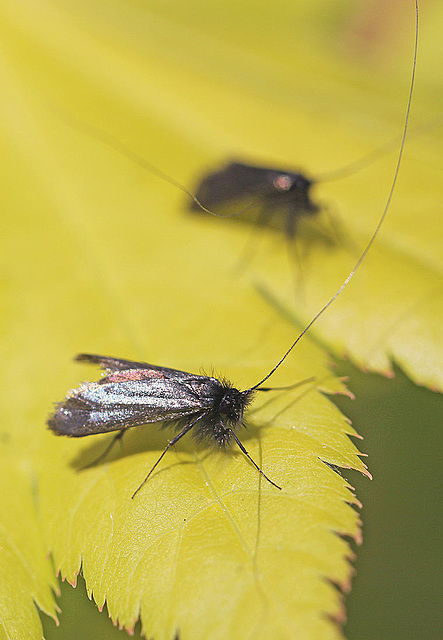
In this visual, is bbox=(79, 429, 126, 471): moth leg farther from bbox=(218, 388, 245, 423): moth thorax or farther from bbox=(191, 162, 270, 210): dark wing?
bbox=(191, 162, 270, 210): dark wing

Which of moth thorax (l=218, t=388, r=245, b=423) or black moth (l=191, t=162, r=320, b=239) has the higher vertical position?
black moth (l=191, t=162, r=320, b=239)

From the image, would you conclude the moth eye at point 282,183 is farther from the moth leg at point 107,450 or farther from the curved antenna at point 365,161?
the moth leg at point 107,450

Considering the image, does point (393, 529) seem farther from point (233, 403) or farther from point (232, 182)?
point (232, 182)

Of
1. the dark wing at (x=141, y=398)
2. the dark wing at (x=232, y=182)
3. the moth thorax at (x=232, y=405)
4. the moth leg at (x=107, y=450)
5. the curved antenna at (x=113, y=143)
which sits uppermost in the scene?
the dark wing at (x=232, y=182)

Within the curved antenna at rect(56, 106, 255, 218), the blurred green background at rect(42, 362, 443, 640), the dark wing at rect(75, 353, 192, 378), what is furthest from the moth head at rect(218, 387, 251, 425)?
the curved antenna at rect(56, 106, 255, 218)

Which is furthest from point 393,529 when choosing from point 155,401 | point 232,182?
point 232,182

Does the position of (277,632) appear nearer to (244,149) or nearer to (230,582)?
(230,582)

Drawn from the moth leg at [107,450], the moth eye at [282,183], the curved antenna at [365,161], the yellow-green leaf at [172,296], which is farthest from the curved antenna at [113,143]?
the moth leg at [107,450]
